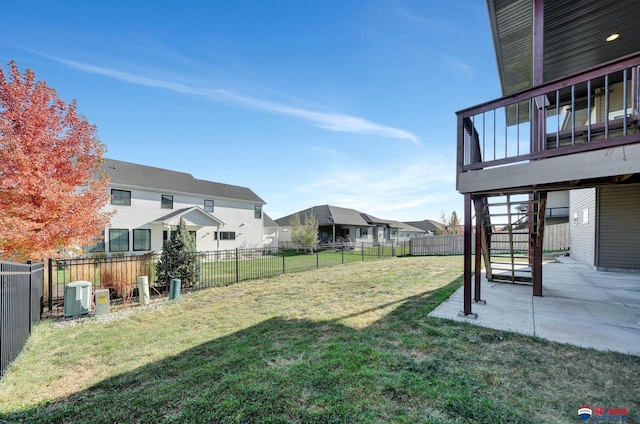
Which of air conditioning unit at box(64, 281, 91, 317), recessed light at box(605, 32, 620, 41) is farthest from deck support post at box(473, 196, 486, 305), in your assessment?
air conditioning unit at box(64, 281, 91, 317)

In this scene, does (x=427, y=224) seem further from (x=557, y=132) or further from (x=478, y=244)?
(x=557, y=132)

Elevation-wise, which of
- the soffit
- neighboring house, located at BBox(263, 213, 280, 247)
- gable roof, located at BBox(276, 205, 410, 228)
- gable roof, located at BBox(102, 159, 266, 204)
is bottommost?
neighboring house, located at BBox(263, 213, 280, 247)

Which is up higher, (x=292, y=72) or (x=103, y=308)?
(x=292, y=72)

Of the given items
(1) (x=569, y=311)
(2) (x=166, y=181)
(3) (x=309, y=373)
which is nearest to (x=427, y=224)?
(2) (x=166, y=181)

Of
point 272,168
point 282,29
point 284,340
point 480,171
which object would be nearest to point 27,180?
point 284,340

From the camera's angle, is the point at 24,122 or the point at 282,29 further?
the point at 282,29

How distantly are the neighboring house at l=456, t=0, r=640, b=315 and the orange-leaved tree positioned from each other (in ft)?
27.5

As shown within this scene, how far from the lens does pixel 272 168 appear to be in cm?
1928

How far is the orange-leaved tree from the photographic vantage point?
568cm

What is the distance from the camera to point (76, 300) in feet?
17.8

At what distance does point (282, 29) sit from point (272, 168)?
1138 cm

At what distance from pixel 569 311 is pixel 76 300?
9.30 metres

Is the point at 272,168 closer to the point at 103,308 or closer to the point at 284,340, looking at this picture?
the point at 103,308

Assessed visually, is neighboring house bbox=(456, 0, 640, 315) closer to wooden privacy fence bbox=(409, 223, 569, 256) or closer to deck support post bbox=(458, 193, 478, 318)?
deck support post bbox=(458, 193, 478, 318)
